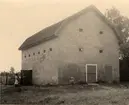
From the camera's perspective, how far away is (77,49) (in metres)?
40.6

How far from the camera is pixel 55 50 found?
39875mm

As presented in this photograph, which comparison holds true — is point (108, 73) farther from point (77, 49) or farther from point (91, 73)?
point (77, 49)

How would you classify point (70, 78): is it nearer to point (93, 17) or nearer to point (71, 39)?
point (71, 39)

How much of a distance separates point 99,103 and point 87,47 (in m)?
19.7

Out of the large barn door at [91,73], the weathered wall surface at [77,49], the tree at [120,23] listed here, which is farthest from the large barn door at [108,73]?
the tree at [120,23]

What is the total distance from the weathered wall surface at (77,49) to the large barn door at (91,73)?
1.48 feet

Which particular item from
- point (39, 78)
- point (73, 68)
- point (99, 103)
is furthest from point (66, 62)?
point (99, 103)

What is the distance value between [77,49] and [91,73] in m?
3.13

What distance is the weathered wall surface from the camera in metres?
39.8

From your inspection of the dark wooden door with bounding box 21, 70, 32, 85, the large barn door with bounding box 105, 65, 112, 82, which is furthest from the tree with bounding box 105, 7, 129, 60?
the dark wooden door with bounding box 21, 70, 32, 85

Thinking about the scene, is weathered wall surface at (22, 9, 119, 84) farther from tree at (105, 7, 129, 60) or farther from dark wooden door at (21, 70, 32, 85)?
tree at (105, 7, 129, 60)

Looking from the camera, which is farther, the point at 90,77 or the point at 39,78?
the point at 39,78

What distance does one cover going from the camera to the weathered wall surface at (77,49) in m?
Result: 39.8

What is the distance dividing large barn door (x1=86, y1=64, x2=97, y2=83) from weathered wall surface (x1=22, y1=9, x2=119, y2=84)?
0.45 metres
